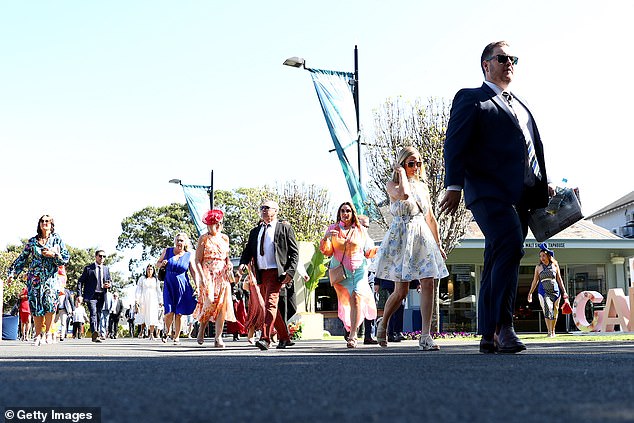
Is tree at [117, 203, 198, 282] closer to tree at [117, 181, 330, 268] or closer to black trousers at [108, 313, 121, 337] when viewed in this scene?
tree at [117, 181, 330, 268]

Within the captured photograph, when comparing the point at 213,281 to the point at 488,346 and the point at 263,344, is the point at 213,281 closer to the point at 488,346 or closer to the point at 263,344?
the point at 263,344

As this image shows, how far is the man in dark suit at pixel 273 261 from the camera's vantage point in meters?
11.7

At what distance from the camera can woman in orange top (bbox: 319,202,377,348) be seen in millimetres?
12250

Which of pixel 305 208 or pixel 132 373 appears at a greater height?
pixel 305 208

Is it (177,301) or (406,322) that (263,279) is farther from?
(406,322)

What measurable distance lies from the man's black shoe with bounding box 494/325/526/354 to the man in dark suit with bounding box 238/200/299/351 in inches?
189

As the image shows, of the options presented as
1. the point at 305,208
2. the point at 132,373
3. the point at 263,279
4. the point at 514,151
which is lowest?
the point at 132,373

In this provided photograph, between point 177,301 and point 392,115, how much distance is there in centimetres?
1395

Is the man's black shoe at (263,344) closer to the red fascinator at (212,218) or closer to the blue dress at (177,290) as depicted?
the red fascinator at (212,218)

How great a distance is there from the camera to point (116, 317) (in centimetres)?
3169

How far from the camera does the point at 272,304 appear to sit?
1161 centimetres

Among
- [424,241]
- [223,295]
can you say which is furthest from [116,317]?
[424,241]
